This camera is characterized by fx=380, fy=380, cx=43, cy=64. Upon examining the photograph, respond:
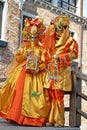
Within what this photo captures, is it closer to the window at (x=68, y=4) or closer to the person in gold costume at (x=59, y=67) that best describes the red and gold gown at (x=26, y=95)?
the person in gold costume at (x=59, y=67)

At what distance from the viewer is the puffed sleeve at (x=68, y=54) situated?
4.48 metres

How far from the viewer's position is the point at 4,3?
13156mm

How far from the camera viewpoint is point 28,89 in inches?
174

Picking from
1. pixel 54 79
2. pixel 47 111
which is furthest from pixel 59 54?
pixel 47 111

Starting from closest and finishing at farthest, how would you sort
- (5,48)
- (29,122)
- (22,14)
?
(29,122), (5,48), (22,14)

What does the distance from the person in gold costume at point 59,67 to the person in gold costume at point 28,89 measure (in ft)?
0.27

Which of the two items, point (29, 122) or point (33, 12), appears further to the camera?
point (33, 12)

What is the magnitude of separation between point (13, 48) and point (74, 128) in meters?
9.00

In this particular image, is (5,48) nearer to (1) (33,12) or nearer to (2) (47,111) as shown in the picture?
(1) (33,12)

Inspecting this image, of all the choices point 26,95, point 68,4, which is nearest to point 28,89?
point 26,95

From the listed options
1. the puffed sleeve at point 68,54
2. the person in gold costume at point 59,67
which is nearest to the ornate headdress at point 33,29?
the person in gold costume at point 59,67

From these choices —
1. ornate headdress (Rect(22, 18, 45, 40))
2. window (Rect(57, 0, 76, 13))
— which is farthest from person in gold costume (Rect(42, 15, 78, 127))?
window (Rect(57, 0, 76, 13))

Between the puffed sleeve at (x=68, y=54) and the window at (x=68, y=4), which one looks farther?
the window at (x=68, y=4)

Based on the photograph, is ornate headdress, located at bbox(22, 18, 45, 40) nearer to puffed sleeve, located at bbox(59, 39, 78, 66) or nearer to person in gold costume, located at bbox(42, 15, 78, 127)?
person in gold costume, located at bbox(42, 15, 78, 127)
